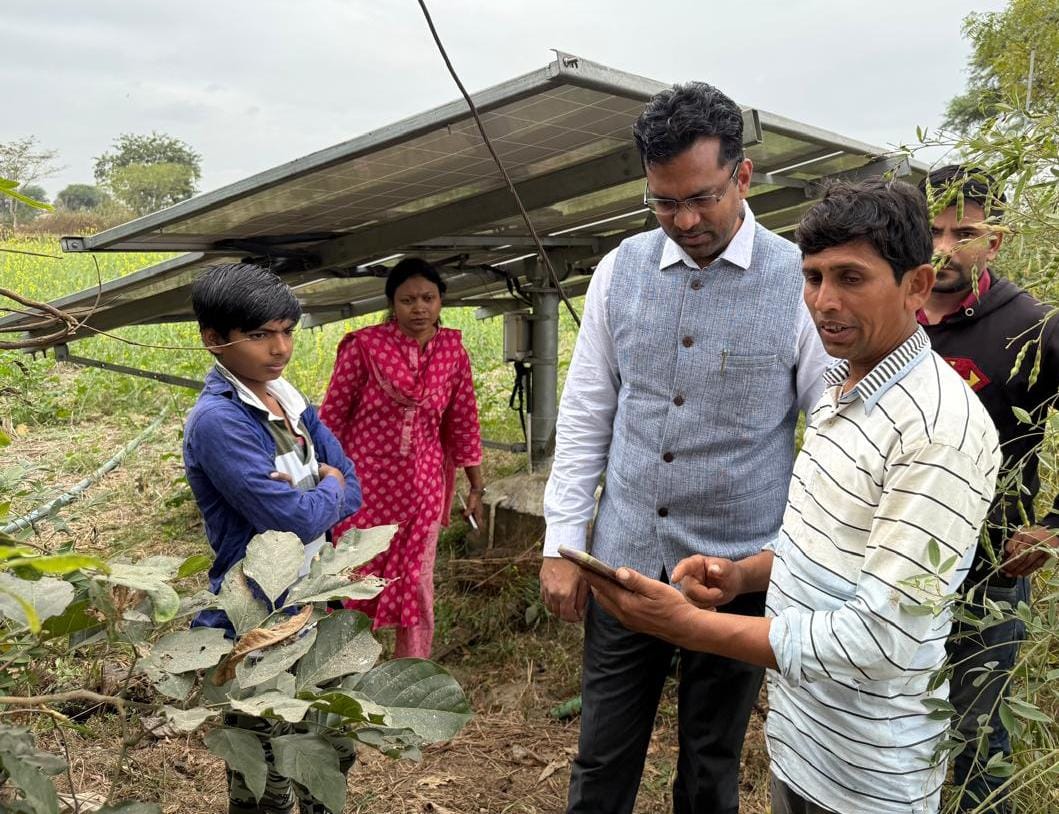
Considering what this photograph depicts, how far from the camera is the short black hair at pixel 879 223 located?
1.52 metres

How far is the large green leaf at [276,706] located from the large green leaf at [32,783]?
184 mm

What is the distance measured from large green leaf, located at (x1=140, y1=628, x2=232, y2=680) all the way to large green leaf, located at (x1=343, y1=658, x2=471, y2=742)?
166mm

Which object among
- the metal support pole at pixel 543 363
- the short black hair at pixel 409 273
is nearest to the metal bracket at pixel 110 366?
the short black hair at pixel 409 273

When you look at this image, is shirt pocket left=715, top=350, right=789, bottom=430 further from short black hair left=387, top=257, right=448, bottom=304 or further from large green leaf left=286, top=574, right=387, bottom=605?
short black hair left=387, top=257, right=448, bottom=304

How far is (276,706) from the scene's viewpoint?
99 cm

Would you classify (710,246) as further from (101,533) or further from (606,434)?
(101,533)

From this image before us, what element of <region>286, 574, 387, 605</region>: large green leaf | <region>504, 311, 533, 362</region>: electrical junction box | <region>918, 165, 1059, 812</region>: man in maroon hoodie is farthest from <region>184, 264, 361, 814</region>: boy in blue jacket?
<region>504, 311, 533, 362</region>: electrical junction box

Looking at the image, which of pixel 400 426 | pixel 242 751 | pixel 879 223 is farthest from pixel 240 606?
pixel 400 426

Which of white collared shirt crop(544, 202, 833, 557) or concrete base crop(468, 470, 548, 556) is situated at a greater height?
white collared shirt crop(544, 202, 833, 557)

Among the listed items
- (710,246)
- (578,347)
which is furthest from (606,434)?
(710,246)

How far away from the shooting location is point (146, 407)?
849 centimetres

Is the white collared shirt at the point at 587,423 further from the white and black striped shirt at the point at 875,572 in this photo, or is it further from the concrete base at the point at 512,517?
the concrete base at the point at 512,517

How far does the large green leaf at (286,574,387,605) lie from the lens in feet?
3.94

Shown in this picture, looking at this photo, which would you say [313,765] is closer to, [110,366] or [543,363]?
[543,363]
